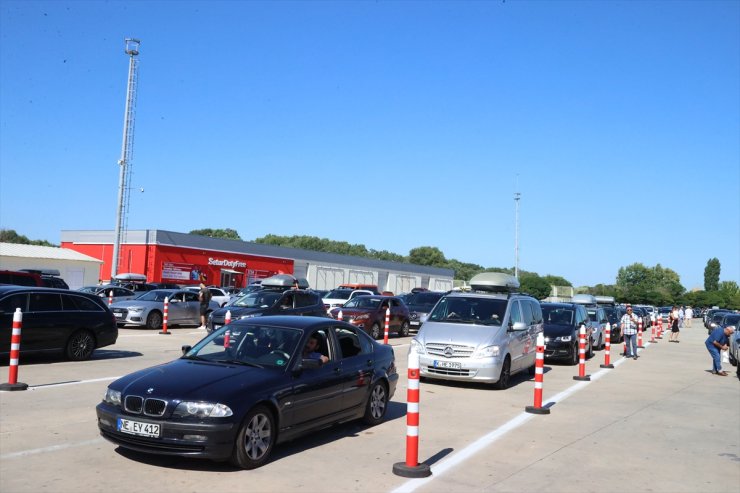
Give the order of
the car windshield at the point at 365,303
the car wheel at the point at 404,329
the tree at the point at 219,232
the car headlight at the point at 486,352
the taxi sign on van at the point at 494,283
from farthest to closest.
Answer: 1. the tree at the point at 219,232
2. the car wheel at the point at 404,329
3. the car windshield at the point at 365,303
4. the taxi sign on van at the point at 494,283
5. the car headlight at the point at 486,352

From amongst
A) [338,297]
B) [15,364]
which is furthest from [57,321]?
[338,297]

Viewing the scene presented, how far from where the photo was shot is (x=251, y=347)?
7750mm

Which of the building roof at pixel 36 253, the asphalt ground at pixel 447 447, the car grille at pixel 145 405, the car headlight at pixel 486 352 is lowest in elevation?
the asphalt ground at pixel 447 447

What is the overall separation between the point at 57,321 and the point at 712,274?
160291 mm

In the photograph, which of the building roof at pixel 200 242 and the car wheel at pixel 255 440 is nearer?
the car wheel at pixel 255 440

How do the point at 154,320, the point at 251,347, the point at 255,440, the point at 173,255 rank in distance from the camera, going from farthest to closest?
the point at 173,255, the point at 154,320, the point at 251,347, the point at 255,440

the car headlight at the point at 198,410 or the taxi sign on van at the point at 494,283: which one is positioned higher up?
the taxi sign on van at the point at 494,283

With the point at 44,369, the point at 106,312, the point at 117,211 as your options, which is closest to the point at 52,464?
the point at 44,369

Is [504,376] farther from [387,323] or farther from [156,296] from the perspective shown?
[156,296]

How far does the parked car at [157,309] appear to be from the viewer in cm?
2378

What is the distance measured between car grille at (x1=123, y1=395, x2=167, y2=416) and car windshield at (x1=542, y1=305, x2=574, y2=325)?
1553cm

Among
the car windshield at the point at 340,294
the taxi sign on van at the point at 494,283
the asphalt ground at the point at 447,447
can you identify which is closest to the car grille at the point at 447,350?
the asphalt ground at the point at 447,447

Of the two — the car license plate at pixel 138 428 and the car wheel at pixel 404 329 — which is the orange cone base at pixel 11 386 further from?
the car wheel at pixel 404 329

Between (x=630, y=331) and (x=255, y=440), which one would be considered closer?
(x=255, y=440)
